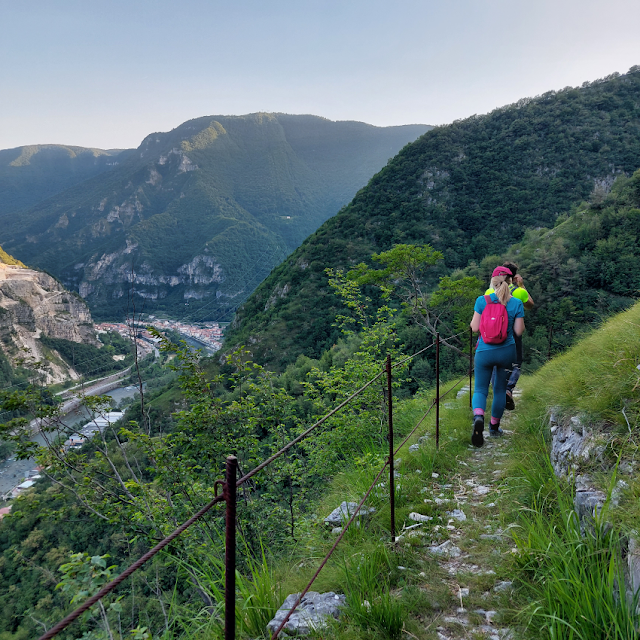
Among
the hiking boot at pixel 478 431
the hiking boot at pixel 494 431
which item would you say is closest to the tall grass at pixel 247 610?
the hiking boot at pixel 478 431

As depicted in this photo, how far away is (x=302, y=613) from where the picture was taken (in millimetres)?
1856

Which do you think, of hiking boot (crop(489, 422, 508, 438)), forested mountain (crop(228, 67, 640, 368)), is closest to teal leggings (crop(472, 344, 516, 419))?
hiking boot (crop(489, 422, 508, 438))

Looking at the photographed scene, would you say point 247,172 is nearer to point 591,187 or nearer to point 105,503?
point 591,187

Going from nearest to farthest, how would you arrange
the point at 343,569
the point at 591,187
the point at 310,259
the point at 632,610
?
the point at 632,610 < the point at 343,569 < the point at 591,187 < the point at 310,259

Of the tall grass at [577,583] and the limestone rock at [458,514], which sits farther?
the limestone rock at [458,514]

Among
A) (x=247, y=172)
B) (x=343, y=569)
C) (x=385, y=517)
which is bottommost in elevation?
(x=385, y=517)

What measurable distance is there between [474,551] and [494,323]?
6.94ft

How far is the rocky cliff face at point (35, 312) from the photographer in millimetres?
64250

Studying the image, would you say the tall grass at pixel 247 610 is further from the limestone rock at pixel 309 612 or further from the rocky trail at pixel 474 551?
the rocky trail at pixel 474 551

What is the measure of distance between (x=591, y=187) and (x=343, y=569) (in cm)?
5165

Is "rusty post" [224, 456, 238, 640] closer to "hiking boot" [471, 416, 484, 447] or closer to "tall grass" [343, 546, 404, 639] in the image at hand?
"tall grass" [343, 546, 404, 639]

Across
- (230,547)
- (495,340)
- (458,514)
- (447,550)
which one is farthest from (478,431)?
(230,547)

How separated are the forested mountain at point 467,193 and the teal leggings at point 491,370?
29229mm

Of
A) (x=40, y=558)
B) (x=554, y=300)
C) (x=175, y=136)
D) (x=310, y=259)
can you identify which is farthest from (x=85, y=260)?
(x=554, y=300)
